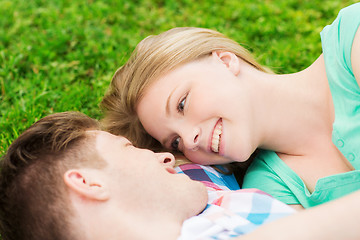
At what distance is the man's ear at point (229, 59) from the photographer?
2721mm

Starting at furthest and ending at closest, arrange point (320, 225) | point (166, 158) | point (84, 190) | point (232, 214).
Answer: point (166, 158)
point (232, 214)
point (84, 190)
point (320, 225)

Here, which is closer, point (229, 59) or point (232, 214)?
point (232, 214)

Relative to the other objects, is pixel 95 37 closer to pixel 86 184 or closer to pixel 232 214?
pixel 86 184

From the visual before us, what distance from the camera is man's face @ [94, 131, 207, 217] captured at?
2.05 meters

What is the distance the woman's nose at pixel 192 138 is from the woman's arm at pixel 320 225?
0.89 m

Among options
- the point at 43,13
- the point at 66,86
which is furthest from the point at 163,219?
the point at 43,13

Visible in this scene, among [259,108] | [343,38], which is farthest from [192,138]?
[343,38]

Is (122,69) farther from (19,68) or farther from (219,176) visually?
(19,68)

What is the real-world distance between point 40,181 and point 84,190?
214mm

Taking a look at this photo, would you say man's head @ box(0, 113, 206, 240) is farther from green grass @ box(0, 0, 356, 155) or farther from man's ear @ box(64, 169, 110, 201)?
green grass @ box(0, 0, 356, 155)

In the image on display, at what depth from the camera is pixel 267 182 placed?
281 cm

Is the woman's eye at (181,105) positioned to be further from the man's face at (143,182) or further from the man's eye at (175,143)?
the man's face at (143,182)

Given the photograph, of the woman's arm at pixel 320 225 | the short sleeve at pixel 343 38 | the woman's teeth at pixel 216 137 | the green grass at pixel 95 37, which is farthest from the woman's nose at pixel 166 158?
the short sleeve at pixel 343 38

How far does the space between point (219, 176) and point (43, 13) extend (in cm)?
284
